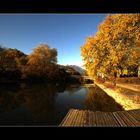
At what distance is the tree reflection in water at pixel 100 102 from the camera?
445 inches

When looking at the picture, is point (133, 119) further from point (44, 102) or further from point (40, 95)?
point (40, 95)

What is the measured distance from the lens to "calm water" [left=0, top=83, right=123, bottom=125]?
10930mm

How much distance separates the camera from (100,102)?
1324cm

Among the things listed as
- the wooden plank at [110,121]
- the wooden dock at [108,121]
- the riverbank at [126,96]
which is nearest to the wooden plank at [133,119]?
the wooden dock at [108,121]

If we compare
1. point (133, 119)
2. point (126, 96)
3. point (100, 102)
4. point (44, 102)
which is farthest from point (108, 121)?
point (44, 102)

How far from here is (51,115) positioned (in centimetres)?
1098

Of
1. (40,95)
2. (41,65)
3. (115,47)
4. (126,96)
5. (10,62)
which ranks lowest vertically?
(40,95)

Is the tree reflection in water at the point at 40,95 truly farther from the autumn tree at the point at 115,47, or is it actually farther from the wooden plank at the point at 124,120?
the wooden plank at the point at 124,120

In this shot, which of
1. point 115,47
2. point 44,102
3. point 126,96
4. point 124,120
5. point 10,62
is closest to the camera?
point 124,120

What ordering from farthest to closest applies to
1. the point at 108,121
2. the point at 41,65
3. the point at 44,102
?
the point at 41,65 → the point at 44,102 → the point at 108,121

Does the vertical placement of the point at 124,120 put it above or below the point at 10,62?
below

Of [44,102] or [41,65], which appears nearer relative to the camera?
[44,102]

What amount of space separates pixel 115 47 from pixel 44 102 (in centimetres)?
644
